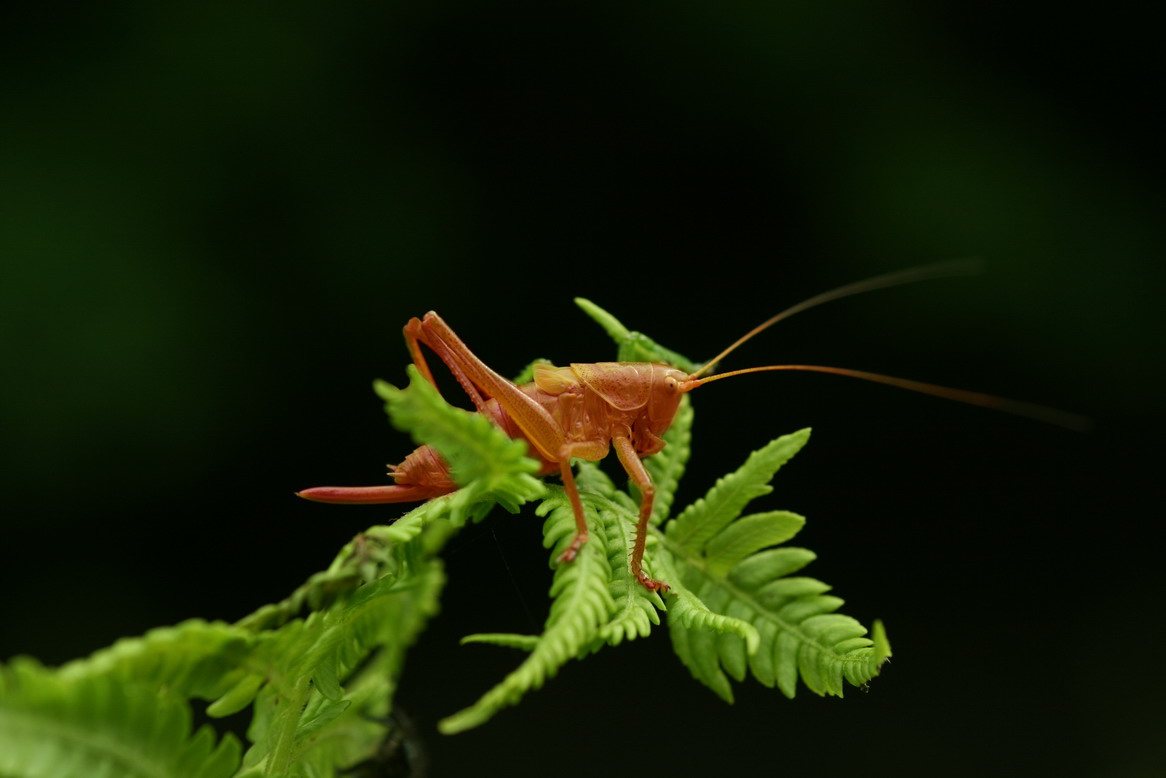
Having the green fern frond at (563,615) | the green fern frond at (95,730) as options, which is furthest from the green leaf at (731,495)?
the green fern frond at (95,730)

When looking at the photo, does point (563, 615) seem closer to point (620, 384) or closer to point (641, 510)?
point (641, 510)

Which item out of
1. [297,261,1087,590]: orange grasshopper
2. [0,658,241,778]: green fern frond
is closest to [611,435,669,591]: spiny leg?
[297,261,1087,590]: orange grasshopper

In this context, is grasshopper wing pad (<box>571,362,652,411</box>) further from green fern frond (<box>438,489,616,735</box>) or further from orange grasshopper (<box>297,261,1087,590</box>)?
green fern frond (<box>438,489,616,735</box>)

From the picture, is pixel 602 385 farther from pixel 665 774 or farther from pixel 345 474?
pixel 665 774

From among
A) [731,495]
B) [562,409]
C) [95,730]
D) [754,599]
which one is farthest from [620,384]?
[95,730]

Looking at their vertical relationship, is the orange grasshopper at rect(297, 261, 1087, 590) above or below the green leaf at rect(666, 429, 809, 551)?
above

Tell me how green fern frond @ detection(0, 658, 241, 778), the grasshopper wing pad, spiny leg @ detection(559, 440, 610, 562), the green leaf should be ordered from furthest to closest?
the grasshopper wing pad
the green leaf
spiny leg @ detection(559, 440, 610, 562)
green fern frond @ detection(0, 658, 241, 778)
